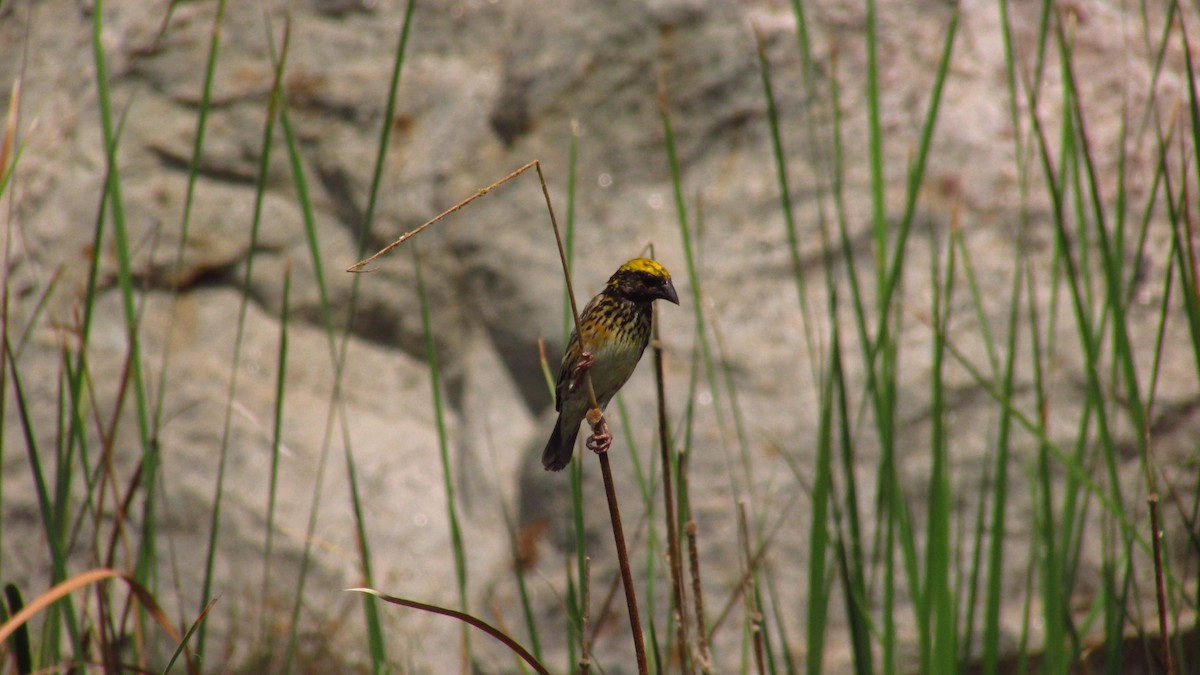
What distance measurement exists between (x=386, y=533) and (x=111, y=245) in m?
1.39

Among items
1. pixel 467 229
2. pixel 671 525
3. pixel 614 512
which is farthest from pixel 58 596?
pixel 467 229

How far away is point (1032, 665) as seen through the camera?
3170 millimetres

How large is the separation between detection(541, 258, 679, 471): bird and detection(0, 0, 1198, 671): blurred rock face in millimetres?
1581

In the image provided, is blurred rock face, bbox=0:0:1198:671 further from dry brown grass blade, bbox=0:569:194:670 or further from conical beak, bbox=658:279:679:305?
dry brown grass blade, bbox=0:569:194:670

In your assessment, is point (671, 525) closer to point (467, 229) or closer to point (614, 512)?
point (614, 512)

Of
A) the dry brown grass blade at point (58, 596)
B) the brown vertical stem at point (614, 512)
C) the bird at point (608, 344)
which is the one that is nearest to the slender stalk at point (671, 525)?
the bird at point (608, 344)

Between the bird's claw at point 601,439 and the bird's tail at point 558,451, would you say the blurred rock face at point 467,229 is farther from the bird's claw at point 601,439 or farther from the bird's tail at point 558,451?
the bird's claw at point 601,439

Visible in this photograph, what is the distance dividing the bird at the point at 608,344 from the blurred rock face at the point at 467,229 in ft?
5.19

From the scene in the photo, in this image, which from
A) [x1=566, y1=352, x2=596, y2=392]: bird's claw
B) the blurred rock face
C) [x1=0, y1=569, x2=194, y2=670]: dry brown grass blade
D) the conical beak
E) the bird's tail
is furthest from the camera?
the blurred rock face

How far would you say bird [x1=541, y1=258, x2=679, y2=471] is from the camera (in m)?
1.12

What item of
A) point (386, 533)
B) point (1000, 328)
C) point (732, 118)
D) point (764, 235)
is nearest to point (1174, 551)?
point (1000, 328)

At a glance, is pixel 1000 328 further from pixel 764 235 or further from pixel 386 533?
pixel 386 533

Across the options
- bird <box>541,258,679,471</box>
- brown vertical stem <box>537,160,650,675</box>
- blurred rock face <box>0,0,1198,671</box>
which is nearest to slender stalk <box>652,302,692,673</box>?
bird <box>541,258,679,471</box>

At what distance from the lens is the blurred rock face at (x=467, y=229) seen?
329 centimetres
